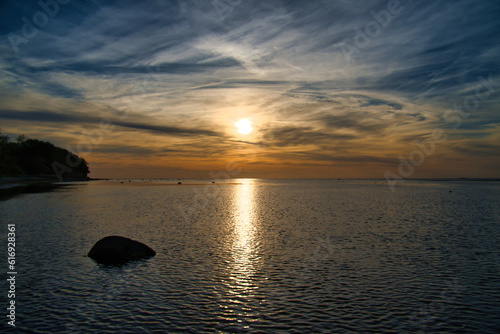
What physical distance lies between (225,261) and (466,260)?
2084 centimetres

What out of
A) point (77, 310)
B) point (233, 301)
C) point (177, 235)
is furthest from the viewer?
point (177, 235)

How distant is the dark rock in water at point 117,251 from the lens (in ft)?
92.2

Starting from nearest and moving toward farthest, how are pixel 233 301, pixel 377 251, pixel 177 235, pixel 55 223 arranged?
pixel 233 301
pixel 377 251
pixel 177 235
pixel 55 223

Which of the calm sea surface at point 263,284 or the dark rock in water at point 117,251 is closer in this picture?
the calm sea surface at point 263,284

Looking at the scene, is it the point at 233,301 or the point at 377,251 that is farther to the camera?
the point at 377,251

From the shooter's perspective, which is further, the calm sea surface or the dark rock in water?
the dark rock in water

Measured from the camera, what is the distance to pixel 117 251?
28.4 m

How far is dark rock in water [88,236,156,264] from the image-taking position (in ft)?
92.2

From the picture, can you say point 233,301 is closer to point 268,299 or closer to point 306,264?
point 268,299

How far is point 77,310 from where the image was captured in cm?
1739

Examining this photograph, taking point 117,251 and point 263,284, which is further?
point 117,251

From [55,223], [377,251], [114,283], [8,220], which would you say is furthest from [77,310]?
[8,220]

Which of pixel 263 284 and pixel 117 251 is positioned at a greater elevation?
pixel 117 251

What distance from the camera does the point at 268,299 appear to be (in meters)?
19.3
